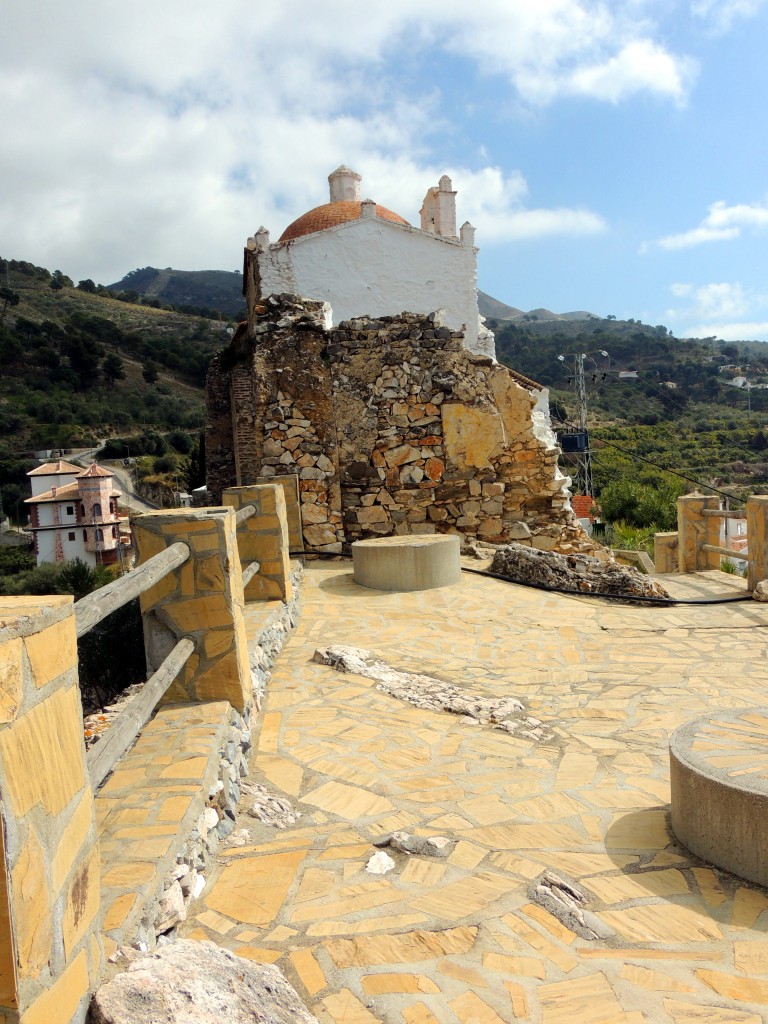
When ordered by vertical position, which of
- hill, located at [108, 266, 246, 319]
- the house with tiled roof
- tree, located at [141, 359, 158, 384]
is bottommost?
the house with tiled roof

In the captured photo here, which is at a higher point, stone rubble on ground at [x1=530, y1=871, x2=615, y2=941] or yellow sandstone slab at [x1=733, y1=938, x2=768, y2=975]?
stone rubble on ground at [x1=530, y1=871, x2=615, y2=941]

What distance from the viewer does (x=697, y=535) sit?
31.8 feet

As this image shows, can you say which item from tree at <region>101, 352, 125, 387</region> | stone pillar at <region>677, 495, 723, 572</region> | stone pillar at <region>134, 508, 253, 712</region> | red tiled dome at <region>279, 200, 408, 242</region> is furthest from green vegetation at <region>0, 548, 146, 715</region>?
tree at <region>101, 352, 125, 387</region>

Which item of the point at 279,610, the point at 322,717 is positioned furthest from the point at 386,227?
the point at 322,717

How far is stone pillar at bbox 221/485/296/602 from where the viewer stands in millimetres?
5465

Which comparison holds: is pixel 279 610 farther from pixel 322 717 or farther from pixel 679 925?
pixel 679 925

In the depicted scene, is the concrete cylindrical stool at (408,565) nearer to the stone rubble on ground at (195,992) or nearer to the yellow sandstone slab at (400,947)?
the yellow sandstone slab at (400,947)

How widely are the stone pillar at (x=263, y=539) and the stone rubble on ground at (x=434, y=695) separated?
0.85 m

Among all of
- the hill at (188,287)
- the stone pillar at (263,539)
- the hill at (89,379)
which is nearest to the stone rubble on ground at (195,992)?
the stone pillar at (263,539)

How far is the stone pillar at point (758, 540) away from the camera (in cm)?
719

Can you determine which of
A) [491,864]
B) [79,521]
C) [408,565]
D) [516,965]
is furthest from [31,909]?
[79,521]

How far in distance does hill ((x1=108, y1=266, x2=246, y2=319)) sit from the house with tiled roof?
6376 cm

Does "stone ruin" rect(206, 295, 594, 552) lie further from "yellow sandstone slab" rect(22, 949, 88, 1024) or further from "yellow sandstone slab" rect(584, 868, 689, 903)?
"yellow sandstone slab" rect(22, 949, 88, 1024)

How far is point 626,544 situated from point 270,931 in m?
19.4
